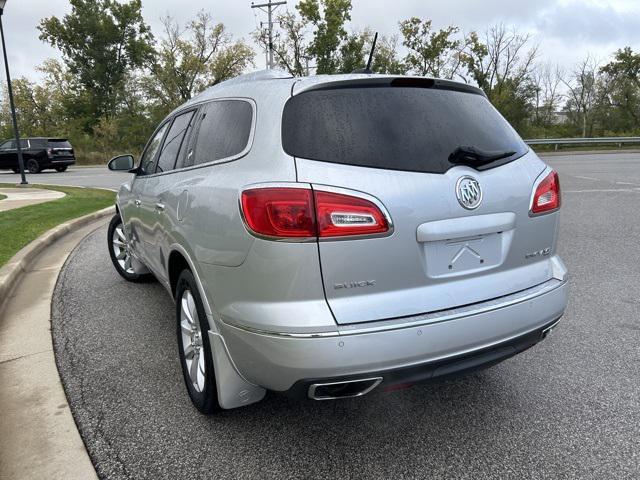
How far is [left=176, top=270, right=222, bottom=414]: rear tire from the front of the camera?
246cm

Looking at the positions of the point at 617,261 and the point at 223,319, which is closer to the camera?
the point at 223,319

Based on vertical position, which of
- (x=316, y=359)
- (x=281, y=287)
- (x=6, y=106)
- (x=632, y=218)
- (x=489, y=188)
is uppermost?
(x=6, y=106)

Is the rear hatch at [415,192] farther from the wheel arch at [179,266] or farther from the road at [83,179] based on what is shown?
the road at [83,179]

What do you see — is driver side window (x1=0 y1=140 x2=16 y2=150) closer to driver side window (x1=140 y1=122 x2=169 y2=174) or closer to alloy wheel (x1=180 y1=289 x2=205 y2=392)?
driver side window (x1=140 y1=122 x2=169 y2=174)

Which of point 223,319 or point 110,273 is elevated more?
point 223,319

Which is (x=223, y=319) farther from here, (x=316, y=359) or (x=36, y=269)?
(x=36, y=269)

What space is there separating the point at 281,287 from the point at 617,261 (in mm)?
4994

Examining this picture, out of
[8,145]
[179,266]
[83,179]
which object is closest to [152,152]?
[179,266]

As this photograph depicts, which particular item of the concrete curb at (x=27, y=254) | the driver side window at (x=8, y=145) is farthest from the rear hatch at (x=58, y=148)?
the concrete curb at (x=27, y=254)

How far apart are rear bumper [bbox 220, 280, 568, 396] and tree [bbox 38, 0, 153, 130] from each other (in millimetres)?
52181

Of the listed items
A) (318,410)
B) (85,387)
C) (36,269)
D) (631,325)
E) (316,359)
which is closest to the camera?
(316,359)

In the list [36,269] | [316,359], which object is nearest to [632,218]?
[316,359]

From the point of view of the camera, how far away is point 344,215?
77.1 inches

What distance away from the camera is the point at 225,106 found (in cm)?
274
